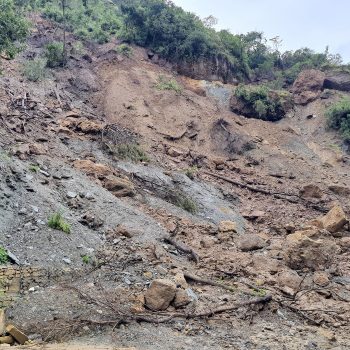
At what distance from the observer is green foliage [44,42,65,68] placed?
2126cm

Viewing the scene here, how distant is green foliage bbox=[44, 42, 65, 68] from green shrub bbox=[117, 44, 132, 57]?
3.45 metres

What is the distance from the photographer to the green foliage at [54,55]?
21.3 meters

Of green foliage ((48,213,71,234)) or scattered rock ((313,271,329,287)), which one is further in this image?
green foliage ((48,213,71,234))

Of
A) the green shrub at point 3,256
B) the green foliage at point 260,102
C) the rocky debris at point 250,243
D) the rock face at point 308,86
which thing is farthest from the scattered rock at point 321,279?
the rock face at point 308,86

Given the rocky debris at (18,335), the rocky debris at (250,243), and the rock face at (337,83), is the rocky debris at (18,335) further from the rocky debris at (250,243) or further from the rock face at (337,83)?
the rock face at (337,83)

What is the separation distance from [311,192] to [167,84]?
9903mm

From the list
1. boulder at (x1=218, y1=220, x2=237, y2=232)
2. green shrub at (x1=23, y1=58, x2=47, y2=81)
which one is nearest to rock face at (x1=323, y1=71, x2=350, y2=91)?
green shrub at (x1=23, y1=58, x2=47, y2=81)

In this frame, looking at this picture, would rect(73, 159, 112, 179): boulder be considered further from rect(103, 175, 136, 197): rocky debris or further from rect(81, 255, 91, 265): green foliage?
rect(81, 255, 91, 265): green foliage

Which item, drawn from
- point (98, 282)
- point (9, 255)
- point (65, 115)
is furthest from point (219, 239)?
point (65, 115)

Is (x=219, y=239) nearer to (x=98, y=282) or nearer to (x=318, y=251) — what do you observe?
(x=318, y=251)

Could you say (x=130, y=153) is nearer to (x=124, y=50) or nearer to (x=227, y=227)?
(x=227, y=227)

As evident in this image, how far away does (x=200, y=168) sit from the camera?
1722cm

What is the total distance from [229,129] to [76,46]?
390 inches

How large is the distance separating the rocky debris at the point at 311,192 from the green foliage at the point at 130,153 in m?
5.85
